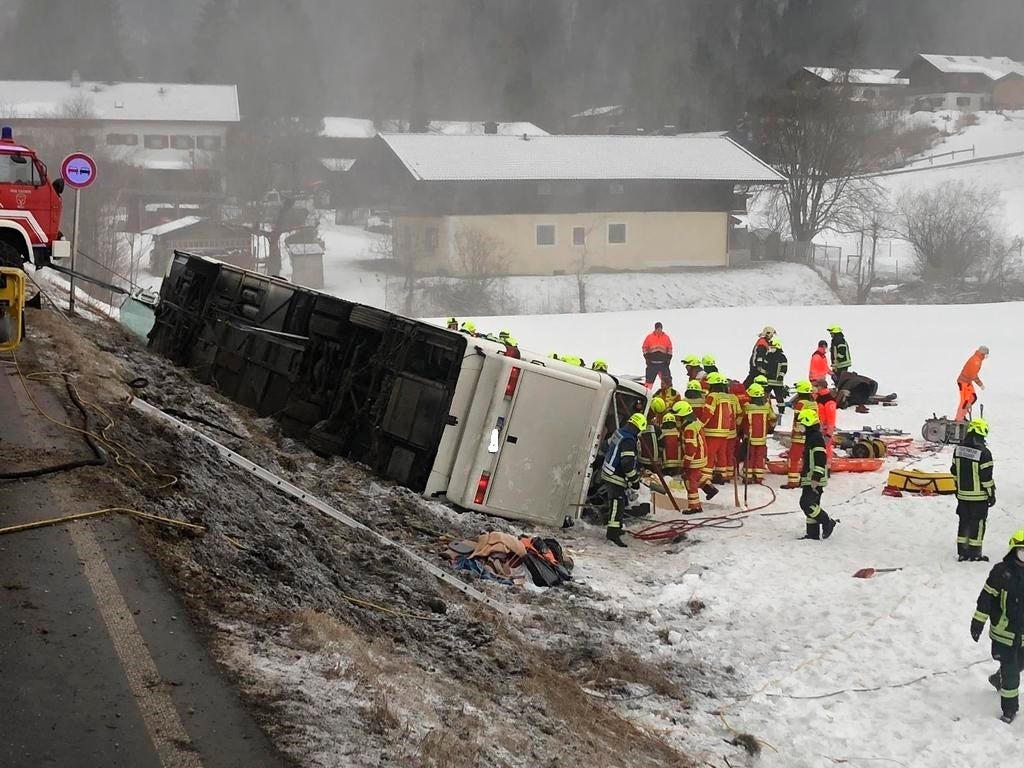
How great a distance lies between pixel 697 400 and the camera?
13844mm

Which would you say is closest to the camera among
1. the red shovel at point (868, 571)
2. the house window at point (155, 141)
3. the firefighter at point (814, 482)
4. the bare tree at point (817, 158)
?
the red shovel at point (868, 571)

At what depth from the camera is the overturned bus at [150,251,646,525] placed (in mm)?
10969

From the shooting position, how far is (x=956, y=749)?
7.72m

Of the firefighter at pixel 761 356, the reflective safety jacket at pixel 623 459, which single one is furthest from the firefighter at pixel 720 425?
the firefighter at pixel 761 356

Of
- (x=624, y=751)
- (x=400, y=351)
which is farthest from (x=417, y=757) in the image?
(x=400, y=351)

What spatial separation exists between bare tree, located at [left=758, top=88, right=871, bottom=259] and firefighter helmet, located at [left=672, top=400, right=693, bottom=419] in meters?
49.7

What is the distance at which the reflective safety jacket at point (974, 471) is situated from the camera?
11.0 m

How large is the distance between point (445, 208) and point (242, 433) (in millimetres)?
42041

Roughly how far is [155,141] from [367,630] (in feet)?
251

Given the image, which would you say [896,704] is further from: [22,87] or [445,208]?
[22,87]

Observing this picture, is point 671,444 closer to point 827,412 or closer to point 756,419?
point 756,419

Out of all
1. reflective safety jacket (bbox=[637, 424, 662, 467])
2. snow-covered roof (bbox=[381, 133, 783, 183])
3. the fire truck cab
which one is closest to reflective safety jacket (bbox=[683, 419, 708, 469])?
reflective safety jacket (bbox=[637, 424, 662, 467])

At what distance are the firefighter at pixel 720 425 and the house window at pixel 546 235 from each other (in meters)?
40.9

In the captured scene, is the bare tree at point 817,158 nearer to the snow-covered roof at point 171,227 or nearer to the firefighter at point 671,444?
the snow-covered roof at point 171,227
